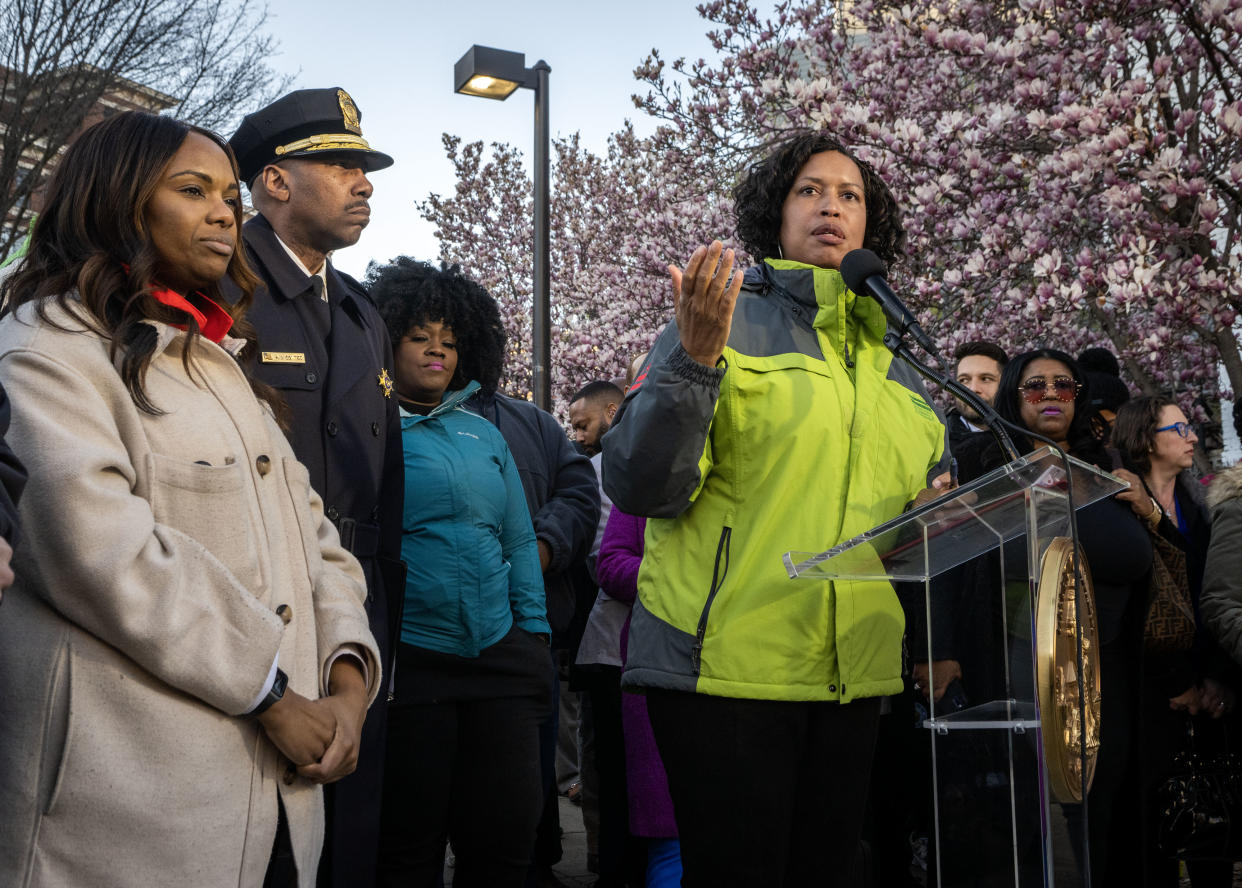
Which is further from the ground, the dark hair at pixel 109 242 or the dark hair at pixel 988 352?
the dark hair at pixel 988 352

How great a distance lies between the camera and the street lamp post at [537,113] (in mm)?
10391

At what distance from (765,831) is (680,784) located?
8.1 inches

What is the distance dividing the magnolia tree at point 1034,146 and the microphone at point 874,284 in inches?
188

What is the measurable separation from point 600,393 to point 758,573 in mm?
4779

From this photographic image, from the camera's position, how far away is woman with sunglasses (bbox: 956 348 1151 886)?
4539 mm

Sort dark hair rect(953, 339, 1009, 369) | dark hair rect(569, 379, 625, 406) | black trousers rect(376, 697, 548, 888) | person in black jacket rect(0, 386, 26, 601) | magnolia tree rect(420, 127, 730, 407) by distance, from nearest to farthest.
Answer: person in black jacket rect(0, 386, 26, 601)
black trousers rect(376, 697, 548, 888)
dark hair rect(953, 339, 1009, 369)
dark hair rect(569, 379, 625, 406)
magnolia tree rect(420, 127, 730, 407)

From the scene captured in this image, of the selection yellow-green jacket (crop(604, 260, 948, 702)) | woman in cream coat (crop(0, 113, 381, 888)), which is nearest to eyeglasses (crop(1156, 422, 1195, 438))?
yellow-green jacket (crop(604, 260, 948, 702))

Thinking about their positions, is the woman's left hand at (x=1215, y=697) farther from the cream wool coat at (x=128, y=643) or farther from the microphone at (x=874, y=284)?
the cream wool coat at (x=128, y=643)

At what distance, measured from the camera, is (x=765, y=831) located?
8.51ft

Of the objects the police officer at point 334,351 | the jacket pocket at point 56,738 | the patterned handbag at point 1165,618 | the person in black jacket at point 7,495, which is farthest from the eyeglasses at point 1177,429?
the person in black jacket at point 7,495

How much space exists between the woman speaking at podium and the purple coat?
1.92 meters

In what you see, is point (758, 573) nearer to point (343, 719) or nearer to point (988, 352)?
point (343, 719)

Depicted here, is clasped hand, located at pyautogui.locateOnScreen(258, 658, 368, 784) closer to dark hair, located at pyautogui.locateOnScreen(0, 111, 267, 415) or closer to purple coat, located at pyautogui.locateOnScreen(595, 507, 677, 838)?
dark hair, located at pyautogui.locateOnScreen(0, 111, 267, 415)

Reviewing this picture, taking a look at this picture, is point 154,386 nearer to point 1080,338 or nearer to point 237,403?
point 237,403
